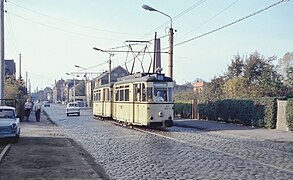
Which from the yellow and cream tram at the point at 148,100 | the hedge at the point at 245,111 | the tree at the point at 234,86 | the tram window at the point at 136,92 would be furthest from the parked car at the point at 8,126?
the tree at the point at 234,86

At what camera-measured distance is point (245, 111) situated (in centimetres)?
2839

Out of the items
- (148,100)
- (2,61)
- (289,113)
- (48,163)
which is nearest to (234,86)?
(289,113)

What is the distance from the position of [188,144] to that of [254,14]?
8.19m

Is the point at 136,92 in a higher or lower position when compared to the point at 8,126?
higher

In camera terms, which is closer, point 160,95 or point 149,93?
point 149,93

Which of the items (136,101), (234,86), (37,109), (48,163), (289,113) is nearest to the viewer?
(48,163)

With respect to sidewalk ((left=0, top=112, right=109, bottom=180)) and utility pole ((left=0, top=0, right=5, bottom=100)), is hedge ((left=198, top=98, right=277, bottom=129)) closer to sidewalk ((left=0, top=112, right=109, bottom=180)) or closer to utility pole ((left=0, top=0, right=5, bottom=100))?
sidewalk ((left=0, top=112, right=109, bottom=180))

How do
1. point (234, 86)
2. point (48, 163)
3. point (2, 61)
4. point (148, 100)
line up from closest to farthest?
point (48, 163) → point (148, 100) → point (2, 61) → point (234, 86)

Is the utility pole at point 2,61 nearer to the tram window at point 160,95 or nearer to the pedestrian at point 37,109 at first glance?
the pedestrian at point 37,109

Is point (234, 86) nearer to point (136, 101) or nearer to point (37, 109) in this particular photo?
point (136, 101)

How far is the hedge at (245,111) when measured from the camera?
1006 inches

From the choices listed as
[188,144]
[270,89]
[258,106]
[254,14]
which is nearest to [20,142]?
[188,144]

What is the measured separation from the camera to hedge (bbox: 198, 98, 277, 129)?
25547 millimetres

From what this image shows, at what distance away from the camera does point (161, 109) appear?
25.1m
